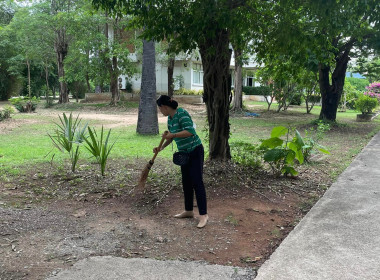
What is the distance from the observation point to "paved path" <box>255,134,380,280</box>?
3.21m

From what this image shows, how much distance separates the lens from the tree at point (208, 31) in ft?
16.9

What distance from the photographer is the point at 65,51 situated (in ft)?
93.6

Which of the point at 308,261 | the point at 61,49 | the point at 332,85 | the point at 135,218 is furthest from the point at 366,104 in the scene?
the point at 61,49

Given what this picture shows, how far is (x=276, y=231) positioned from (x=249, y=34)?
3.53 metres

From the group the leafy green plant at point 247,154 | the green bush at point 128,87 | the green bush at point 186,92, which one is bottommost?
the leafy green plant at point 247,154

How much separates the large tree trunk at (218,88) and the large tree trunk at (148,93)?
622 centimetres

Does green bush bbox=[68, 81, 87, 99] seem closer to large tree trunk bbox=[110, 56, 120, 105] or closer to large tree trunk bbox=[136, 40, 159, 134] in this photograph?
large tree trunk bbox=[110, 56, 120, 105]

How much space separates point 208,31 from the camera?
531 centimetres

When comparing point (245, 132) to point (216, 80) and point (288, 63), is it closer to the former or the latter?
point (288, 63)

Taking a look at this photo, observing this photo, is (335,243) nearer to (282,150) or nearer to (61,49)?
(282,150)

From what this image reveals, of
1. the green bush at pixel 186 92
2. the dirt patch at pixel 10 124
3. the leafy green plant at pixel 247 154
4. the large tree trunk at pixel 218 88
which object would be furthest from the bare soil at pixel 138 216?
the green bush at pixel 186 92

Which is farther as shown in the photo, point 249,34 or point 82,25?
point 82,25

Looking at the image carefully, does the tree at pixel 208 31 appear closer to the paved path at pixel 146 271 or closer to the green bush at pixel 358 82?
the paved path at pixel 146 271

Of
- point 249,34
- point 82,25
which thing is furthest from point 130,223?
point 82,25
